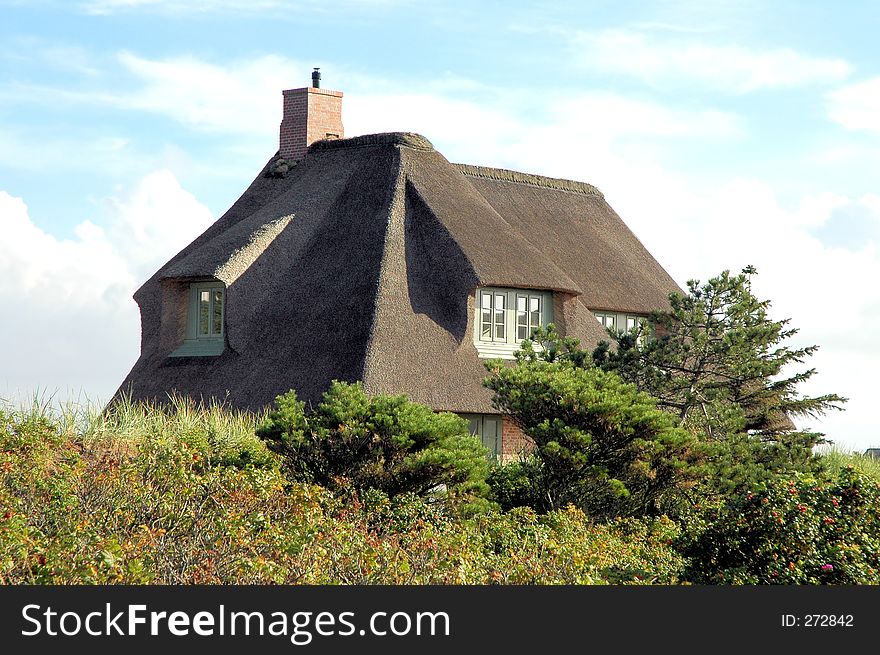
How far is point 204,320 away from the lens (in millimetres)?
26625

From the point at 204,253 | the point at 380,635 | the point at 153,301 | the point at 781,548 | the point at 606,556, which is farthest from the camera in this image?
the point at 153,301

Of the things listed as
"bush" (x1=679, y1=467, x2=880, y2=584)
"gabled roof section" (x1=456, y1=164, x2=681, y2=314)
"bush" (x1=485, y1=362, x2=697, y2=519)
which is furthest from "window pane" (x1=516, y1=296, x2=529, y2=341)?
"bush" (x1=679, y1=467, x2=880, y2=584)

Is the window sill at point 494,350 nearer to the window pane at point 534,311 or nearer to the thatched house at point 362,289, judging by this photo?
the thatched house at point 362,289

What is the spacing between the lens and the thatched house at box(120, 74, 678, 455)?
78.4 ft

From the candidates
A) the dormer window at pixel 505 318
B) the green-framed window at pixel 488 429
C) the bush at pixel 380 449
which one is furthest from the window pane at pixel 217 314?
the bush at pixel 380 449

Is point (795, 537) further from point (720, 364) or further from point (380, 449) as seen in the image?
point (720, 364)

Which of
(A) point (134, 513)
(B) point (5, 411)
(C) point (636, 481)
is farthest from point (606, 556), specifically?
(B) point (5, 411)

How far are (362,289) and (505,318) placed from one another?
327 cm

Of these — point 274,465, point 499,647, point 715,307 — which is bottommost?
point 499,647

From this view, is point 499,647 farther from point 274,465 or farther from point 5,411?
point 5,411

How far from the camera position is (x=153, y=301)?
92.6ft

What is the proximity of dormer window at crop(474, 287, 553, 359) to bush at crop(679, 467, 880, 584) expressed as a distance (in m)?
12.3

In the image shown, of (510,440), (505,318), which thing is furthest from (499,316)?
(510,440)

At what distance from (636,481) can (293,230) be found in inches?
468
